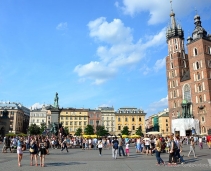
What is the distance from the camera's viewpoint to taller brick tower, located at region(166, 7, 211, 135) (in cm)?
6138

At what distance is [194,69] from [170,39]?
1921 cm

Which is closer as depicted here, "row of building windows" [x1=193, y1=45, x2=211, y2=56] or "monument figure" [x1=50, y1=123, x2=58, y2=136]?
"monument figure" [x1=50, y1=123, x2=58, y2=136]

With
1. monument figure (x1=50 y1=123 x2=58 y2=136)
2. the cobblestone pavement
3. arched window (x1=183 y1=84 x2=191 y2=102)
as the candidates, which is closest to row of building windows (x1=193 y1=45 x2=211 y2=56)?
arched window (x1=183 y1=84 x2=191 y2=102)

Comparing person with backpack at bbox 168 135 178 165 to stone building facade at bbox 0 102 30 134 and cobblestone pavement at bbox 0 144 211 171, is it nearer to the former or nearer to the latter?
cobblestone pavement at bbox 0 144 211 171

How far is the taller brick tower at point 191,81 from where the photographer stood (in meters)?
61.4

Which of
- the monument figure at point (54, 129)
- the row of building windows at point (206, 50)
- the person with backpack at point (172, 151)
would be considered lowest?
the person with backpack at point (172, 151)

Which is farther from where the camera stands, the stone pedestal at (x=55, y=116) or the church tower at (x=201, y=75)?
the church tower at (x=201, y=75)

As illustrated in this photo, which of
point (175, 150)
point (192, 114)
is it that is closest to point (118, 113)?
point (192, 114)

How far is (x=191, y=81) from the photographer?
6788 cm

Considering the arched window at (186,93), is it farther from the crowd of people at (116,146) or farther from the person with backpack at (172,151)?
the person with backpack at (172,151)

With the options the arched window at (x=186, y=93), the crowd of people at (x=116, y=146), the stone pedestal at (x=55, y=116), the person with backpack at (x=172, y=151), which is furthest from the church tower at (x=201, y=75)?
the person with backpack at (x=172, y=151)

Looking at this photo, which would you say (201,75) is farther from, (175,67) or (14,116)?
(14,116)

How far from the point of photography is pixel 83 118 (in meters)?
109

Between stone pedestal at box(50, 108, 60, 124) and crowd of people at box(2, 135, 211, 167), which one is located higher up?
stone pedestal at box(50, 108, 60, 124)
